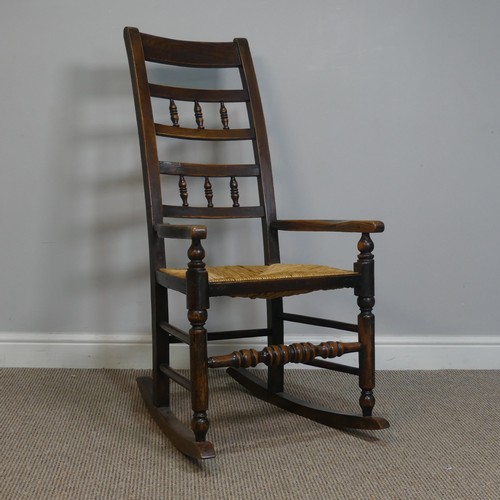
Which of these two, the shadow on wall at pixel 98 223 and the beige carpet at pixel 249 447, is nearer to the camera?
the beige carpet at pixel 249 447

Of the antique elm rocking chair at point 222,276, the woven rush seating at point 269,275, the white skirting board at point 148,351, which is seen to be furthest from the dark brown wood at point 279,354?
the white skirting board at point 148,351

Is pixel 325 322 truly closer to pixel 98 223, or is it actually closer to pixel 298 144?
pixel 298 144

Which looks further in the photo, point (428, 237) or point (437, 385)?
point (428, 237)

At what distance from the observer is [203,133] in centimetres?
164

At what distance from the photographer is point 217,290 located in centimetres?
123

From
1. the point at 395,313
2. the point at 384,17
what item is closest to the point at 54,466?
the point at 395,313

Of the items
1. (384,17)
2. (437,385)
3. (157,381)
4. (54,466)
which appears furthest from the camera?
(384,17)

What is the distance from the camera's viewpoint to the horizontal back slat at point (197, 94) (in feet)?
5.22

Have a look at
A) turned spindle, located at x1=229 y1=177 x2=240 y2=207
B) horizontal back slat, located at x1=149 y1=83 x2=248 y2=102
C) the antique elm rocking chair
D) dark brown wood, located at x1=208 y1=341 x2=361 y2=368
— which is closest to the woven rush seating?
the antique elm rocking chair

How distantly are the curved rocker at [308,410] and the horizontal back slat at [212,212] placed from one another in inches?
16.8

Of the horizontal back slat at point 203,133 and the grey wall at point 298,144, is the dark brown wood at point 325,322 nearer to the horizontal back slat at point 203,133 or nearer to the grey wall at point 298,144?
the grey wall at point 298,144

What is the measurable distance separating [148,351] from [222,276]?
69 centimetres

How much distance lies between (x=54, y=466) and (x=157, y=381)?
341mm

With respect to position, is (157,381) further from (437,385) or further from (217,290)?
(437,385)
